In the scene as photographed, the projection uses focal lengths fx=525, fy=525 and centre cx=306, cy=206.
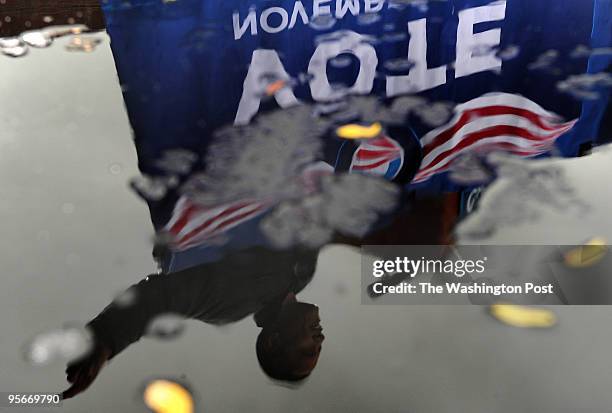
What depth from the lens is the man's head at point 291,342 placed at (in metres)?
1.78

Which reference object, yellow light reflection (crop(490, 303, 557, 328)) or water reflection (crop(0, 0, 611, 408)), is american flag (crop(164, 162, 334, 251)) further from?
yellow light reflection (crop(490, 303, 557, 328))

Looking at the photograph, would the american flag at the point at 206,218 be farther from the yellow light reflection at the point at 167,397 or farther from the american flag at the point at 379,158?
the yellow light reflection at the point at 167,397

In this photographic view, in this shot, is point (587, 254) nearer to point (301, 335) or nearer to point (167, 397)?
point (301, 335)

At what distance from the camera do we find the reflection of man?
1.80 m

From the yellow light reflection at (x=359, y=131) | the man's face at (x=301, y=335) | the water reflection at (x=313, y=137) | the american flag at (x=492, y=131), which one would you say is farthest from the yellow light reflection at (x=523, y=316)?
the yellow light reflection at (x=359, y=131)

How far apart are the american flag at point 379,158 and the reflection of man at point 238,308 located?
0.68m

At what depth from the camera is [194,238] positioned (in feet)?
7.32

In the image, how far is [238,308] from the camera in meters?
1.95

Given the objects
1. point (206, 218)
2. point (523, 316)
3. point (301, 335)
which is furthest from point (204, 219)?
point (523, 316)

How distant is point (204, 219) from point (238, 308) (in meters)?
0.53

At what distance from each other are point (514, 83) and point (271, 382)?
233 cm

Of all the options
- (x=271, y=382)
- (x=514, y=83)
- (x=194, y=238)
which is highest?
(x=514, y=83)

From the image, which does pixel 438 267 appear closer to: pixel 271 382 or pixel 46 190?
pixel 271 382

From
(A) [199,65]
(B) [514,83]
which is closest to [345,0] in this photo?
(A) [199,65]
